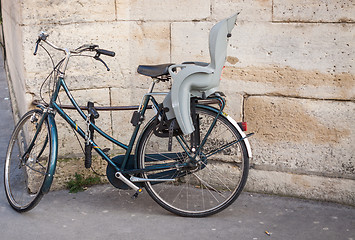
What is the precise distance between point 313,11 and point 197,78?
3.53 ft

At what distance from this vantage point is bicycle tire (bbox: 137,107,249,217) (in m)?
3.99

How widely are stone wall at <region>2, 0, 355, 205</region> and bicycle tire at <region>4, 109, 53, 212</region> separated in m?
0.22

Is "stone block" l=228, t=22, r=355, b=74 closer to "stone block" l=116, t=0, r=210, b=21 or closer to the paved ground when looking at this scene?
"stone block" l=116, t=0, r=210, b=21

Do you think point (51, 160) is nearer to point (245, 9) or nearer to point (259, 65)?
point (259, 65)

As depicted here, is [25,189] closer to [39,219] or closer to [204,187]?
[39,219]

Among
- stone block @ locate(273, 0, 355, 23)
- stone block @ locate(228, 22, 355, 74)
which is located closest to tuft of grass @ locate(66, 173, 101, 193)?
stone block @ locate(228, 22, 355, 74)

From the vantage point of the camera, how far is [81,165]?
4.73 meters

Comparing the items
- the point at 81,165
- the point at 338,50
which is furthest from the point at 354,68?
the point at 81,165

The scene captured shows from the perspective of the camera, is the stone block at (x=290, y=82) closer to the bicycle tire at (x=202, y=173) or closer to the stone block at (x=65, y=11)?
the bicycle tire at (x=202, y=173)

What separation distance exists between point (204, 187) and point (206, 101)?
965 mm

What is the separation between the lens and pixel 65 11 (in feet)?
14.4

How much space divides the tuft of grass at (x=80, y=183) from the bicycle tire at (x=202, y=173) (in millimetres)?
575

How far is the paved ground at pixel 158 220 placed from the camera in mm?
3822

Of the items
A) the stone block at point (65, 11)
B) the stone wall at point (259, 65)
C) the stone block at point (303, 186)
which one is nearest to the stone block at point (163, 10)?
the stone wall at point (259, 65)
